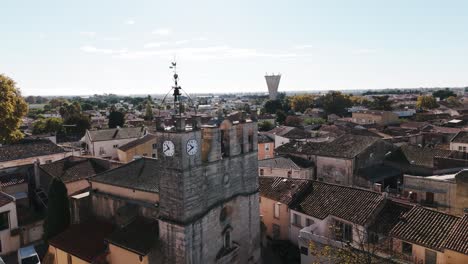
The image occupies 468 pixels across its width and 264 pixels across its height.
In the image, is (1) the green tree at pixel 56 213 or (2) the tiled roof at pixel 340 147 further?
(2) the tiled roof at pixel 340 147

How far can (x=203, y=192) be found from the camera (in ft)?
67.9

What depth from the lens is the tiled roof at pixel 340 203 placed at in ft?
81.1

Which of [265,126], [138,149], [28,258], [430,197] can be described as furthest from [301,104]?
[28,258]

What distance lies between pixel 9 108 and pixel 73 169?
1109 cm

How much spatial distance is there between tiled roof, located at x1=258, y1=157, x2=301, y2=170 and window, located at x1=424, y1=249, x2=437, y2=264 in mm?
21471

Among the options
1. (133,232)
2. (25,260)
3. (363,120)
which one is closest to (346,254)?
(133,232)

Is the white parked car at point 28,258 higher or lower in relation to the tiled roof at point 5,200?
lower

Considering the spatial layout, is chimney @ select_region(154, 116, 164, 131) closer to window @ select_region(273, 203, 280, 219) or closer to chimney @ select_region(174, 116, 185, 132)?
chimney @ select_region(174, 116, 185, 132)

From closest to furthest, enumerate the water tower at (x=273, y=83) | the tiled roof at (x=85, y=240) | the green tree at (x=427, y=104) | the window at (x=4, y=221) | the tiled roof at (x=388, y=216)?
the tiled roof at (x=388, y=216) → the tiled roof at (x=85, y=240) → the window at (x=4, y=221) → the green tree at (x=427, y=104) → the water tower at (x=273, y=83)

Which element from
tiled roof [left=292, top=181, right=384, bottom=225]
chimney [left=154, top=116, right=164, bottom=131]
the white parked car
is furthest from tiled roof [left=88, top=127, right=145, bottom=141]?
chimney [left=154, top=116, right=164, bottom=131]

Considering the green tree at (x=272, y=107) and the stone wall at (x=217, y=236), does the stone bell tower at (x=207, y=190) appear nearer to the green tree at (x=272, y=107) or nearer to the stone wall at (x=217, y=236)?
the stone wall at (x=217, y=236)

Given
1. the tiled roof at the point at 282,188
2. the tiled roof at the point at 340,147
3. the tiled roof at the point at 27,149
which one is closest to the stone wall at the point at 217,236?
the tiled roof at the point at 282,188

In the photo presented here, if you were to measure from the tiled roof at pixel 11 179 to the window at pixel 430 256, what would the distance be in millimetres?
35389

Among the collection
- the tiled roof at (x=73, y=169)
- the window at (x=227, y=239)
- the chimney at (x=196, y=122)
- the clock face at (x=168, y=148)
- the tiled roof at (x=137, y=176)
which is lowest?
the window at (x=227, y=239)
